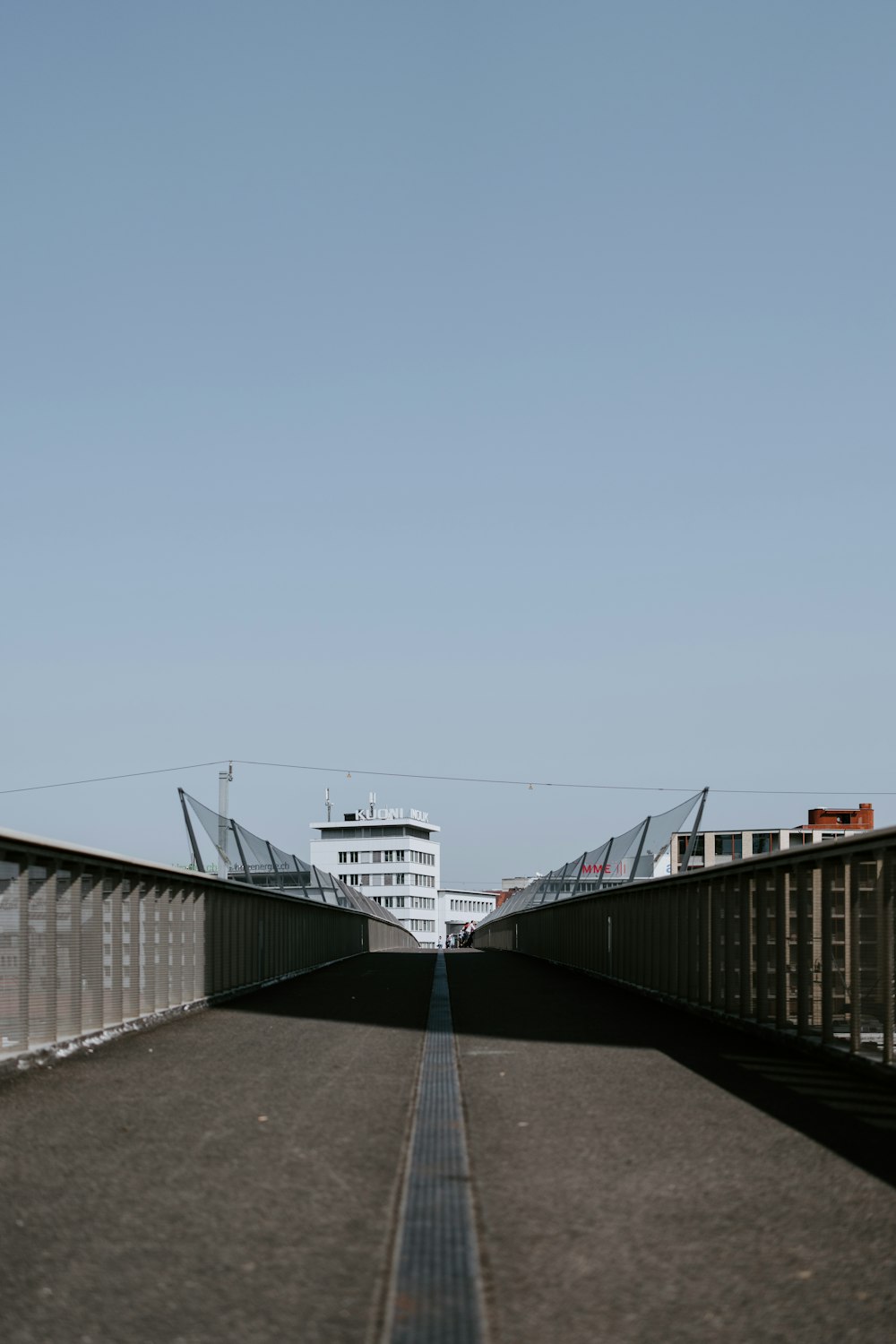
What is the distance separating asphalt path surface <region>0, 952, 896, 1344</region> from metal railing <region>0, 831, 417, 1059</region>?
43cm

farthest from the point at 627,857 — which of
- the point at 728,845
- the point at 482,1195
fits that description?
the point at 728,845

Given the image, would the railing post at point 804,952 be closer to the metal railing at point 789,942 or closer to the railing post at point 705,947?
the metal railing at point 789,942

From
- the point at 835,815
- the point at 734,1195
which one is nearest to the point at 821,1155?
the point at 734,1195

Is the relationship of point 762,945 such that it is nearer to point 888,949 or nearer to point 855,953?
point 855,953

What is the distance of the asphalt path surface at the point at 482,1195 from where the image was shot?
370cm

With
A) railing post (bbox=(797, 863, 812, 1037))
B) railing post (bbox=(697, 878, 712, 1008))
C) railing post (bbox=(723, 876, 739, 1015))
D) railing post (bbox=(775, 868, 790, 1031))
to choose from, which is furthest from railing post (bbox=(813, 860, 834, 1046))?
railing post (bbox=(697, 878, 712, 1008))

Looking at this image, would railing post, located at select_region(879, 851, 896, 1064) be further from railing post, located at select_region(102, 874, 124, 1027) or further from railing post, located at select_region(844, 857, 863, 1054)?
railing post, located at select_region(102, 874, 124, 1027)

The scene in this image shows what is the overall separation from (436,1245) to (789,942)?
6402mm

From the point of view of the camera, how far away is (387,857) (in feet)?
584

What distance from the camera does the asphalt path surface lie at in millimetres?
3699

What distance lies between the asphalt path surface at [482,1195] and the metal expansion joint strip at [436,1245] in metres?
0.06

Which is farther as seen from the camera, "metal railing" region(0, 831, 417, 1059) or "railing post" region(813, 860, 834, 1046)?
"railing post" region(813, 860, 834, 1046)

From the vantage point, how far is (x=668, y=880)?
1501 centimetres

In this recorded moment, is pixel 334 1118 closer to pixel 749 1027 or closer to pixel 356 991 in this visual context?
pixel 749 1027
